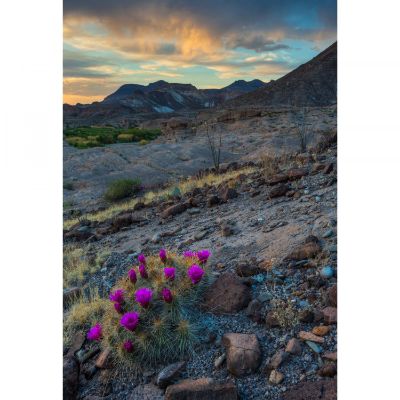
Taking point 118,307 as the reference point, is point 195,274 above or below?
above

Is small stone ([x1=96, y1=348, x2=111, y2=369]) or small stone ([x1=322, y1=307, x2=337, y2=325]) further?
small stone ([x1=96, y1=348, x2=111, y2=369])

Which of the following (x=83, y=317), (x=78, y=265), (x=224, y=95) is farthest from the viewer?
(x=224, y=95)

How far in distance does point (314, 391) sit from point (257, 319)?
75 cm

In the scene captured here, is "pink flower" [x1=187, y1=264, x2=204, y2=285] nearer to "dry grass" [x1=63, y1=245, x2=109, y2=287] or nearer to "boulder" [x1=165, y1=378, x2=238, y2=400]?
"boulder" [x1=165, y1=378, x2=238, y2=400]

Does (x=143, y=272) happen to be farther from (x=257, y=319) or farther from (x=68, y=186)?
(x=68, y=186)

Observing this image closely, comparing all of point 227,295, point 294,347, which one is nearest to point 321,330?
point 294,347

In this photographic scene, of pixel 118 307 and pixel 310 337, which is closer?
pixel 310 337

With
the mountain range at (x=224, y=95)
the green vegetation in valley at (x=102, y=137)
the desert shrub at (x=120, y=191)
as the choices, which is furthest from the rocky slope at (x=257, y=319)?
the green vegetation in valley at (x=102, y=137)

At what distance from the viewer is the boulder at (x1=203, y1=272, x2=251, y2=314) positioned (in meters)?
3.06

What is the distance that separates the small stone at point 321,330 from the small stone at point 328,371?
27 cm

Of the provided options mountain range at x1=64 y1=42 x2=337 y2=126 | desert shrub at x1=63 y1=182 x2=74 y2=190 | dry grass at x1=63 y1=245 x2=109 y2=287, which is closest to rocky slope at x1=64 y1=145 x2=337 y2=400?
dry grass at x1=63 y1=245 x2=109 y2=287

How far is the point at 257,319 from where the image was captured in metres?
2.92
